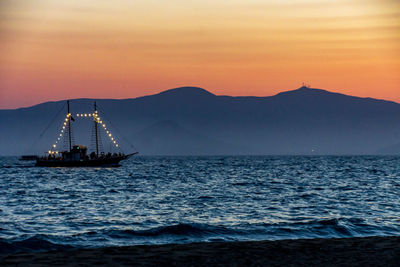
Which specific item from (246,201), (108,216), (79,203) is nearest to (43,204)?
(79,203)

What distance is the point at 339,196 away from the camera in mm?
48938

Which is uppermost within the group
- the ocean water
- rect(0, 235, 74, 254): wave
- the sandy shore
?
the sandy shore

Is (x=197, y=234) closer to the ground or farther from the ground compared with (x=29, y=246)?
closer to the ground

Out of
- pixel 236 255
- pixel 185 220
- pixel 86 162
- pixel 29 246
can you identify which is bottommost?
pixel 185 220

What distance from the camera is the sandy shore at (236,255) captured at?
640 inches

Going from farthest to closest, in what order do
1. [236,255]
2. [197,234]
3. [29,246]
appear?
[197,234]
[29,246]
[236,255]

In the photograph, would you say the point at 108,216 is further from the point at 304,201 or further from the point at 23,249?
the point at 304,201

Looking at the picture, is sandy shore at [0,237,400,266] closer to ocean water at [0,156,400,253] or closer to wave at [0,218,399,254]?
wave at [0,218,399,254]

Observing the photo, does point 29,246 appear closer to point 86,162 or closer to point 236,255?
point 236,255

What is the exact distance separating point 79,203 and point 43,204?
9.32 feet

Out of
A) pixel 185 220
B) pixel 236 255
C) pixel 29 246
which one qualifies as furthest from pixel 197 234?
pixel 236 255

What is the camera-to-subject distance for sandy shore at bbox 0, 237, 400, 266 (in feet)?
53.3

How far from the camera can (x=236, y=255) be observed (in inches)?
691

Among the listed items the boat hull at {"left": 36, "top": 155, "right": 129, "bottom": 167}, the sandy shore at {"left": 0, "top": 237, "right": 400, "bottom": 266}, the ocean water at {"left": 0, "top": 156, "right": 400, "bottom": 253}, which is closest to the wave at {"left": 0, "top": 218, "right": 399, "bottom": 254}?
the ocean water at {"left": 0, "top": 156, "right": 400, "bottom": 253}
